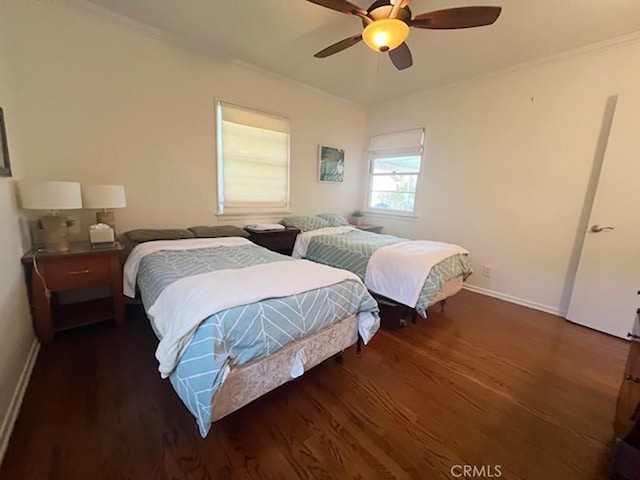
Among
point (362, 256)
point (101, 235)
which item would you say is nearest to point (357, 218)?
point (362, 256)

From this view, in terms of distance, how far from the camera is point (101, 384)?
5.47 ft

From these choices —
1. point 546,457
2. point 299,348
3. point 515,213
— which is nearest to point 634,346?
point 546,457

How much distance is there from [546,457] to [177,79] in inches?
160

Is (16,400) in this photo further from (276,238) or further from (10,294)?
(276,238)

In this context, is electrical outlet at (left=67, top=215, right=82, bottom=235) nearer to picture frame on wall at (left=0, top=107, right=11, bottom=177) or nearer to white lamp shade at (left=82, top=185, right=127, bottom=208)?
white lamp shade at (left=82, top=185, right=127, bottom=208)

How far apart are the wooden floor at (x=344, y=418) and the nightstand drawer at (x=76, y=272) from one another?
44 centimetres

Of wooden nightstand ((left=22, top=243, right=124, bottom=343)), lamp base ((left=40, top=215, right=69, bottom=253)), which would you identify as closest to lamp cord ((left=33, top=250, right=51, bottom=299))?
wooden nightstand ((left=22, top=243, right=124, bottom=343))

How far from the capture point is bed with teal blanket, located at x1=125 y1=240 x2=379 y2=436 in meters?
1.15

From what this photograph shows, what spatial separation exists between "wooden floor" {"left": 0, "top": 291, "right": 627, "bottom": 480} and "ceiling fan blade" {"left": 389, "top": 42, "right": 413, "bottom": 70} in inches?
93.2

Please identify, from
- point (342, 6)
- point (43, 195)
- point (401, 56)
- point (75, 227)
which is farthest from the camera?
point (75, 227)

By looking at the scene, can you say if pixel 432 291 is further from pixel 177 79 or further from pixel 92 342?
pixel 177 79

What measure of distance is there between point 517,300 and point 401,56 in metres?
2.99

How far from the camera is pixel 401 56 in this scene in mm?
2188

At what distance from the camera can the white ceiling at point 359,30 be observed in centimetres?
217
